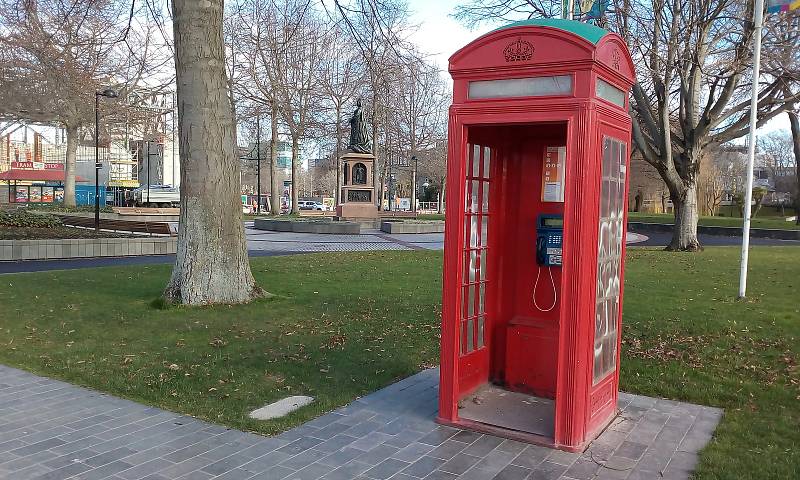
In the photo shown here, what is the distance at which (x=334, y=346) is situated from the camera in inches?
289

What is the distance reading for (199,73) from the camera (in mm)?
9117

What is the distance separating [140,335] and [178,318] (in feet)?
3.12

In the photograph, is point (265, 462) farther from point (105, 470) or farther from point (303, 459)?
point (105, 470)

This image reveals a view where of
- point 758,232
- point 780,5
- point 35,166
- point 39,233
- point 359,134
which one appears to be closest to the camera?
point 780,5

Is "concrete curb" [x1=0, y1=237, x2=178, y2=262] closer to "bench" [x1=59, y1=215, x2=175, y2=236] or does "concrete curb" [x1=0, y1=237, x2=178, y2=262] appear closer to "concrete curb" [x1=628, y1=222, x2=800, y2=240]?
"bench" [x1=59, y1=215, x2=175, y2=236]

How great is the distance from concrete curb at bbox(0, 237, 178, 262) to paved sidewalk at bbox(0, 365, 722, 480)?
436 inches

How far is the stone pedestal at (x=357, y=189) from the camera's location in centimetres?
3322

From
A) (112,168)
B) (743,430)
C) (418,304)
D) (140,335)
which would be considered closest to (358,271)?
(418,304)

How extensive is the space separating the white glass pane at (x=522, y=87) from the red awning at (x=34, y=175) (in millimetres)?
64542

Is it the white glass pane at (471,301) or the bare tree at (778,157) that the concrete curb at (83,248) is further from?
the bare tree at (778,157)

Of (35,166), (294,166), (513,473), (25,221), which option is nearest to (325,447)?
(513,473)

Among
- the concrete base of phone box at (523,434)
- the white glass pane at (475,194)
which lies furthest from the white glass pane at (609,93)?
the concrete base of phone box at (523,434)

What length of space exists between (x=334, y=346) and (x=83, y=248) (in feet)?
42.0

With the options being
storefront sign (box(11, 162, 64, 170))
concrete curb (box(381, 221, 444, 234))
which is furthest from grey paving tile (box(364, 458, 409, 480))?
storefront sign (box(11, 162, 64, 170))
